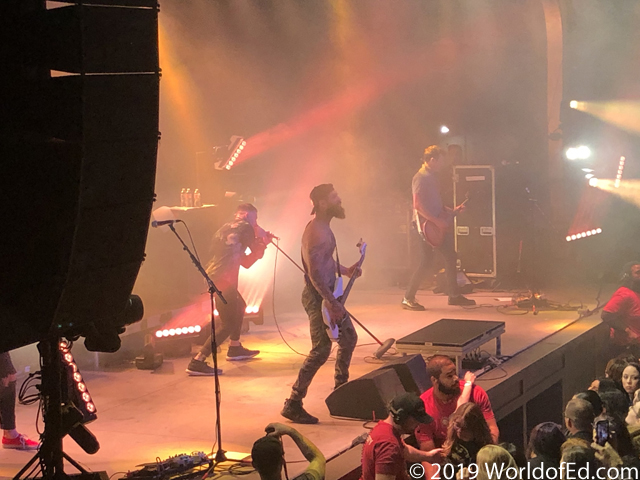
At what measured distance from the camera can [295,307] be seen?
1218 cm

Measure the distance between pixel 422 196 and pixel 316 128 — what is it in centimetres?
368

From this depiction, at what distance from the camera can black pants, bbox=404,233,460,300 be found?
11.2 meters

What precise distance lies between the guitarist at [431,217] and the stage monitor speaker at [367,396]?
171 inches

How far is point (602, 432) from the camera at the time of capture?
16.7ft

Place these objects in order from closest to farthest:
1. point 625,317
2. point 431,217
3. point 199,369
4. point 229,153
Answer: point 199,369
point 625,317
point 431,217
point 229,153

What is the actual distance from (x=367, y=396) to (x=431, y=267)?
4.63 meters

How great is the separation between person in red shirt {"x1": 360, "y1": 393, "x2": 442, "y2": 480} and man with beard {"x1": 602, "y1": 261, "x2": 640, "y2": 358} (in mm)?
5162

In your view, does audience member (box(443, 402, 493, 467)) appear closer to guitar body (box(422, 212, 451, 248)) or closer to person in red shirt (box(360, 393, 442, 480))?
person in red shirt (box(360, 393, 442, 480))

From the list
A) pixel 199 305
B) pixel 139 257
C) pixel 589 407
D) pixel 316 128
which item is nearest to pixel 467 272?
pixel 316 128

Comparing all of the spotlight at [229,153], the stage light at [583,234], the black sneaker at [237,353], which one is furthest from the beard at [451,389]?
the stage light at [583,234]

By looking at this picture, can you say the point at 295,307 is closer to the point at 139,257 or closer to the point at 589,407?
the point at 589,407

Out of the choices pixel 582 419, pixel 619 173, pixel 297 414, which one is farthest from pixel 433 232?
pixel 582 419

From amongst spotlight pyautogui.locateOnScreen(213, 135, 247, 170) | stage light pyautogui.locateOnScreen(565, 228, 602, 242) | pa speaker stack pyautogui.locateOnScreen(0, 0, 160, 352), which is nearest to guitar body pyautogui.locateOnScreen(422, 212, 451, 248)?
stage light pyautogui.locateOnScreen(565, 228, 602, 242)

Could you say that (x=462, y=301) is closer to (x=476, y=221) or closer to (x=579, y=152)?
(x=476, y=221)
